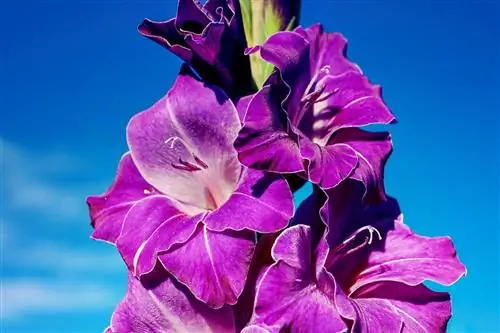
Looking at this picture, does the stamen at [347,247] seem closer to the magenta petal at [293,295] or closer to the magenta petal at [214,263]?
the magenta petal at [293,295]

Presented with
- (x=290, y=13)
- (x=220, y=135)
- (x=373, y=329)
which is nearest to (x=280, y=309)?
(x=373, y=329)

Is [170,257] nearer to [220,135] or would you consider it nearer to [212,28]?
[220,135]

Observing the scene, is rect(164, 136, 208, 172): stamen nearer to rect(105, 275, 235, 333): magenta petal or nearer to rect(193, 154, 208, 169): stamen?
rect(193, 154, 208, 169): stamen

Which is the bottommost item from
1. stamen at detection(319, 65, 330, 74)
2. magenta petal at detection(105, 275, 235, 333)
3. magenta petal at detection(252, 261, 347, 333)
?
magenta petal at detection(252, 261, 347, 333)

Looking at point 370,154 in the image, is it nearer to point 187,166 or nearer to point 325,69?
point 325,69

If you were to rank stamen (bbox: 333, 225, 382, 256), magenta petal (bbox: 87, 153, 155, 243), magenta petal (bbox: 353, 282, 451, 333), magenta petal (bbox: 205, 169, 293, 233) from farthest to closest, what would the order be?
magenta petal (bbox: 87, 153, 155, 243), stamen (bbox: 333, 225, 382, 256), magenta petal (bbox: 353, 282, 451, 333), magenta petal (bbox: 205, 169, 293, 233)

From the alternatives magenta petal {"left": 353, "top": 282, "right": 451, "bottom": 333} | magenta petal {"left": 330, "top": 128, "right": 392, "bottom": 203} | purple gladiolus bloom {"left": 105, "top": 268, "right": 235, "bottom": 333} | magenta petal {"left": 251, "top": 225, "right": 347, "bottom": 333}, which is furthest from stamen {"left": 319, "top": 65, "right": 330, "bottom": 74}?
purple gladiolus bloom {"left": 105, "top": 268, "right": 235, "bottom": 333}
